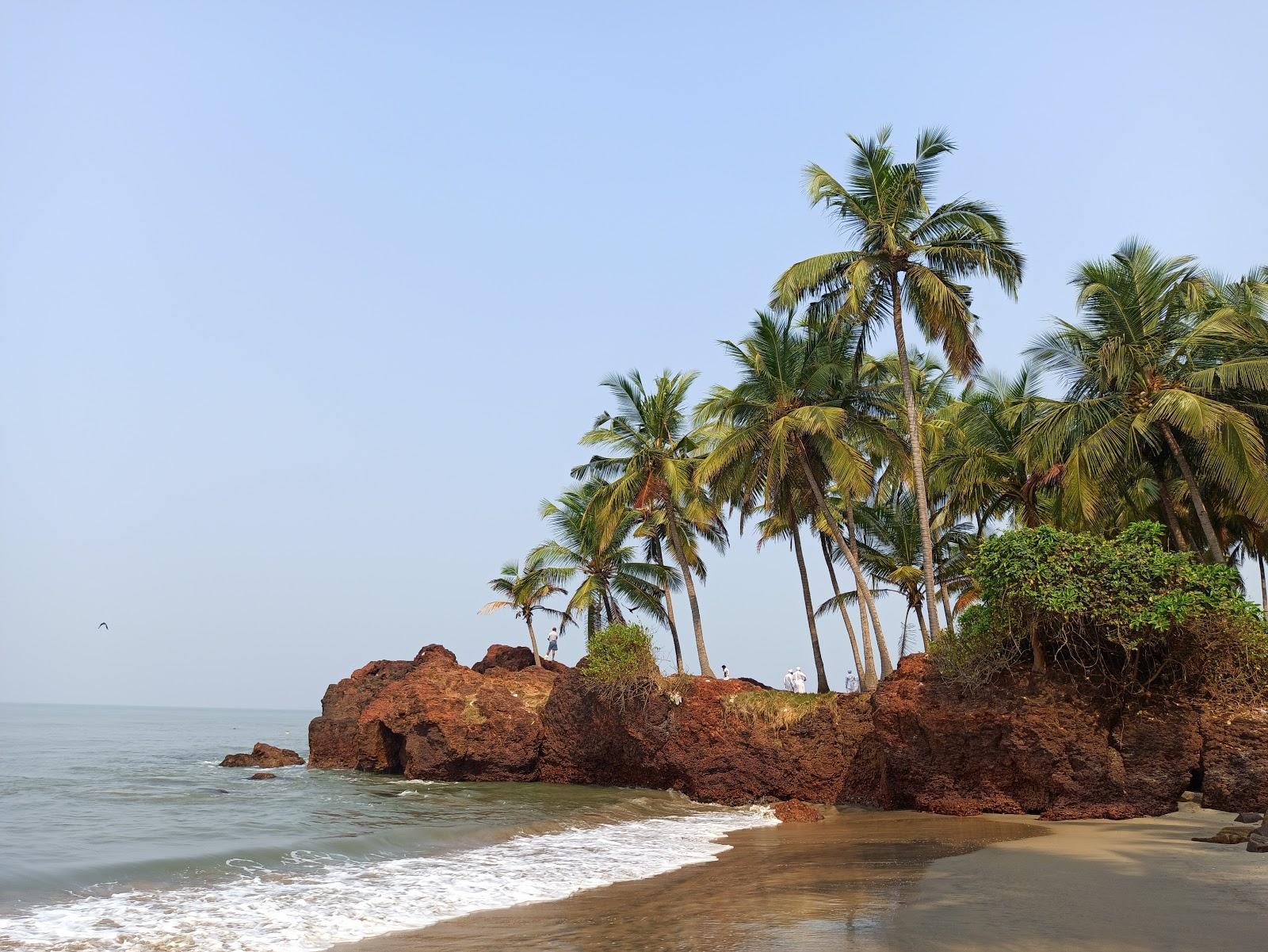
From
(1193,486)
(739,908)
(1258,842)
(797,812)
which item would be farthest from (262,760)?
(1258,842)

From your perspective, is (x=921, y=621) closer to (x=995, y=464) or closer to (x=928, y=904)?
(x=995, y=464)

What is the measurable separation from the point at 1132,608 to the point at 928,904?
27.4 feet

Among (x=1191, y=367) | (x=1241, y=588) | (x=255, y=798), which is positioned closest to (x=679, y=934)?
(x=1241, y=588)

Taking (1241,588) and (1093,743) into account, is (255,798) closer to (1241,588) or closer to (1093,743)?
(1093,743)

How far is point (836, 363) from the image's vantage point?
24188 millimetres

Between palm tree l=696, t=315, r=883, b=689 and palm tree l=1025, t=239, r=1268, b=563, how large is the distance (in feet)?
16.7

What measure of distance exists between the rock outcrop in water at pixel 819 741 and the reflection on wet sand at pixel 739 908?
2.93 meters

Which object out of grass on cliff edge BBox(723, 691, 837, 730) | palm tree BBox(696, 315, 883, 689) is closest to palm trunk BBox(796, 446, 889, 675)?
palm tree BBox(696, 315, 883, 689)

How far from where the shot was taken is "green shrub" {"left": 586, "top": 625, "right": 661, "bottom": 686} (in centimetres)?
2158

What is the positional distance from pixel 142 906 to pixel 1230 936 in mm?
10312

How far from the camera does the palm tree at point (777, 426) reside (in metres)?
23.0

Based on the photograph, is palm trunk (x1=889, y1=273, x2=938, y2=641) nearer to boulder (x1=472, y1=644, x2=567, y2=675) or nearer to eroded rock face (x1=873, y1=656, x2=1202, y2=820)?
eroded rock face (x1=873, y1=656, x2=1202, y2=820)

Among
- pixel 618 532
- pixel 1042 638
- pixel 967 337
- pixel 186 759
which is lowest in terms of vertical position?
pixel 186 759

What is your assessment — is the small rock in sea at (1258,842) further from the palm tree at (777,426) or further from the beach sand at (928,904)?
the palm tree at (777,426)
